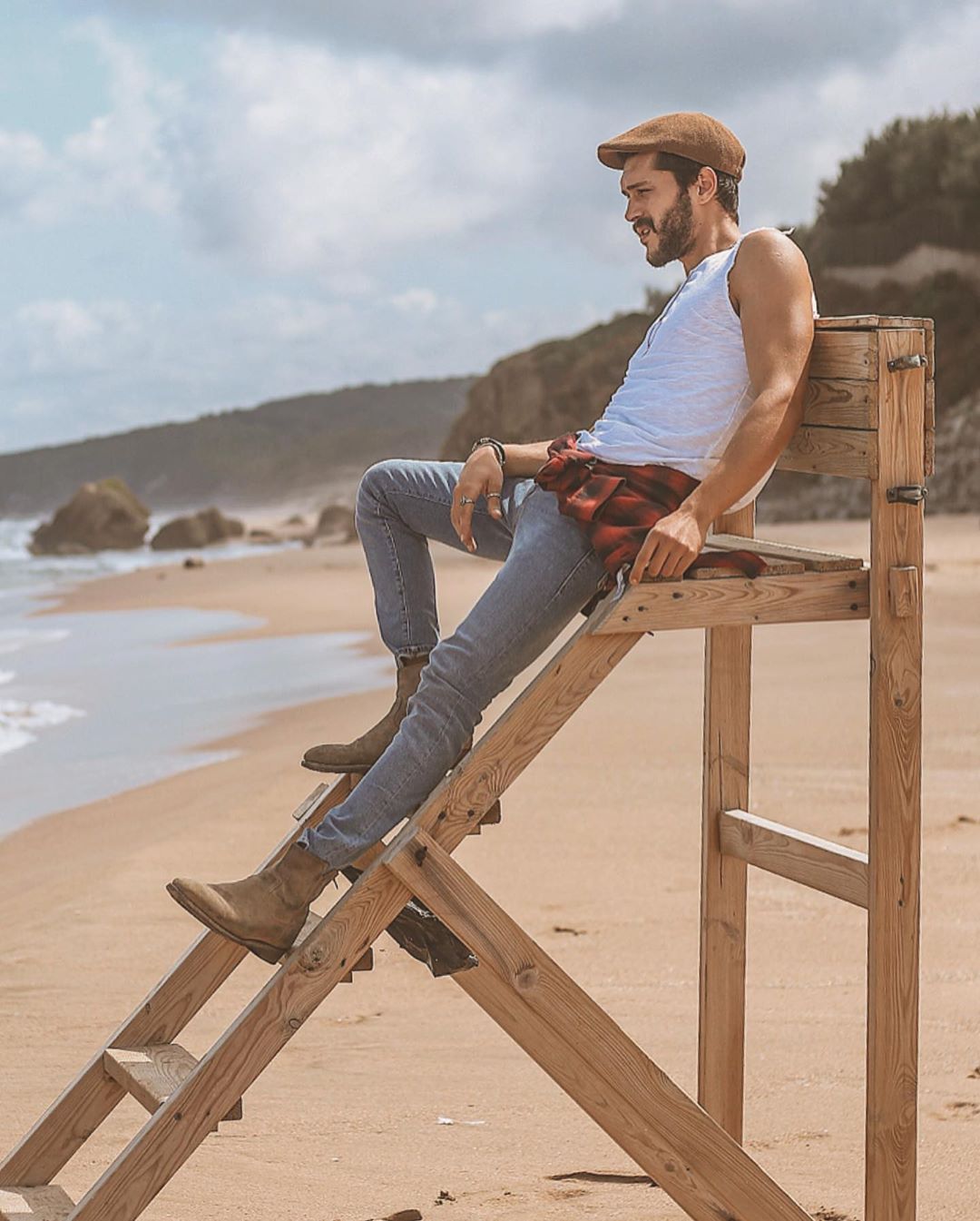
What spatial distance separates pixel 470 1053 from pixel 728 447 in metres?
2.32

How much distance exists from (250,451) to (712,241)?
88576mm

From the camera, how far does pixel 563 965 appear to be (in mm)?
5406

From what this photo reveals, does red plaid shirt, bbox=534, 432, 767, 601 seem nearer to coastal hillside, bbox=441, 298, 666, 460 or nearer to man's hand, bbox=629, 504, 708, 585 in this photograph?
man's hand, bbox=629, 504, 708, 585

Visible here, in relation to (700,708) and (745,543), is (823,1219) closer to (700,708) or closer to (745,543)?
(745,543)

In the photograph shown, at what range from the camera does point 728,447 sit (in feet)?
10.6

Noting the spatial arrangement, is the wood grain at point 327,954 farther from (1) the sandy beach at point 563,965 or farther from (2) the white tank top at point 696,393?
(1) the sandy beach at point 563,965

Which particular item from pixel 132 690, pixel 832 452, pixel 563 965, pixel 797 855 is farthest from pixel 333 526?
pixel 832 452

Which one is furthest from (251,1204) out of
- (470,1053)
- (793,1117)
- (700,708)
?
(700,708)

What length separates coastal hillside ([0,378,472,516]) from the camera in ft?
281

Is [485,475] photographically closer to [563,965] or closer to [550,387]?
[563,965]

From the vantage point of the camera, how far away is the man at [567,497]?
320 centimetres

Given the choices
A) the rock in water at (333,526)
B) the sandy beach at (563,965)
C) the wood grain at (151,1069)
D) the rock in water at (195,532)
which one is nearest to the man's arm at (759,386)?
the wood grain at (151,1069)

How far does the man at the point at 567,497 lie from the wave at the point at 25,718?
6.67 meters

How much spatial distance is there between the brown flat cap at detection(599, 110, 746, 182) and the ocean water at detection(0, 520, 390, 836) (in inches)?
207
